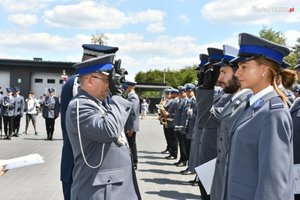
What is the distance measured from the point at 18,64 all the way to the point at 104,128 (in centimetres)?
4360

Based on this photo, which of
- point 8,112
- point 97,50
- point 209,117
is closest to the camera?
point 97,50

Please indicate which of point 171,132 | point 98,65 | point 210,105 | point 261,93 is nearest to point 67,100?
point 98,65

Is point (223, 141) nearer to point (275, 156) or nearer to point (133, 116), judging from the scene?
point (275, 156)

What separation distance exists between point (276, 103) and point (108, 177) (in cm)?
125

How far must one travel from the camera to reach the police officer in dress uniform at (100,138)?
2861 millimetres

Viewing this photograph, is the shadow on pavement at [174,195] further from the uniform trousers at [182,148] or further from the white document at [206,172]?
the white document at [206,172]

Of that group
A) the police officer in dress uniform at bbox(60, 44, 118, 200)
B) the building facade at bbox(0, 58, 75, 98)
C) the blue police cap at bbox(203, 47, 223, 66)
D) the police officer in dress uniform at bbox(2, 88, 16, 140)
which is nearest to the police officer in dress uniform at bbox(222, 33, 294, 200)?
the police officer in dress uniform at bbox(60, 44, 118, 200)

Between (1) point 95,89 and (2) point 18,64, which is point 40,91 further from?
(1) point 95,89

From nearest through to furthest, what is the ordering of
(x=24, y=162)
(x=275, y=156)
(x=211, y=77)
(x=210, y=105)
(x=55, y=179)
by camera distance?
(x=275, y=156) < (x=24, y=162) < (x=211, y=77) < (x=210, y=105) < (x=55, y=179)

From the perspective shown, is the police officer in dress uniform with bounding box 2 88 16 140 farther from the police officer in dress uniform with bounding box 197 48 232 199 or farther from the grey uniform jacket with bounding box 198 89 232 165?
the grey uniform jacket with bounding box 198 89 232 165

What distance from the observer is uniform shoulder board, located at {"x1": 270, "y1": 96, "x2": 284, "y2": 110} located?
8.16 feet

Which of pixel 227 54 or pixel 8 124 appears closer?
pixel 227 54

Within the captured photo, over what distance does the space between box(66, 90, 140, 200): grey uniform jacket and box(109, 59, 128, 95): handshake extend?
0.05m

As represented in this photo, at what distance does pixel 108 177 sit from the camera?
114 inches
